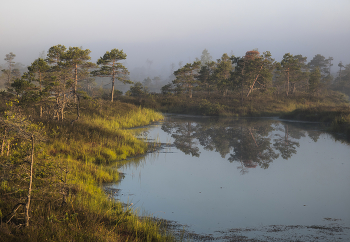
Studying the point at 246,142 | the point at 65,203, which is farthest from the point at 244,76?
the point at 65,203

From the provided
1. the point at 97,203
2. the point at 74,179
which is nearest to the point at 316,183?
the point at 97,203

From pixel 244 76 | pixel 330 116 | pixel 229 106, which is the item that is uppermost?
pixel 244 76

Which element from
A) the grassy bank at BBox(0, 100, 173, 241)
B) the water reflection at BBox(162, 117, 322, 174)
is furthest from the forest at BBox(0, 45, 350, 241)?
the water reflection at BBox(162, 117, 322, 174)

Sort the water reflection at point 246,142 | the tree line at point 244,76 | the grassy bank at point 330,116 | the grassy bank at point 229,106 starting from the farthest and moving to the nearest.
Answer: the tree line at point 244,76 → the grassy bank at point 229,106 → the grassy bank at point 330,116 → the water reflection at point 246,142

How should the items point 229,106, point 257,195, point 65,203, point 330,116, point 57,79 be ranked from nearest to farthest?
point 65,203, point 257,195, point 57,79, point 330,116, point 229,106

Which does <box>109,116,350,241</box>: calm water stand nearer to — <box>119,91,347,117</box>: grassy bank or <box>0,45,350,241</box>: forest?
<box>0,45,350,241</box>: forest

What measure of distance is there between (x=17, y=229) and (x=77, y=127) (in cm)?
868

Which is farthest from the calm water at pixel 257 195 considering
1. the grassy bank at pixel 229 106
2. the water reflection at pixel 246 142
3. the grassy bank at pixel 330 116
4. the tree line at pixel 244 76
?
the tree line at pixel 244 76

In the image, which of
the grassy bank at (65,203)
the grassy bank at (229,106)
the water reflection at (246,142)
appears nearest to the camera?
the grassy bank at (65,203)

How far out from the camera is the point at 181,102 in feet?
117

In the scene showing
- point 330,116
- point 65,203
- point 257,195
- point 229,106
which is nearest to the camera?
point 65,203

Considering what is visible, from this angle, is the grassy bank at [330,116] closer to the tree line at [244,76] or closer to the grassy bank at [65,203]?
the tree line at [244,76]

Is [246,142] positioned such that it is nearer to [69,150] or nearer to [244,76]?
[69,150]

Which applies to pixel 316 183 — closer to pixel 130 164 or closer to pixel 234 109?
pixel 130 164
